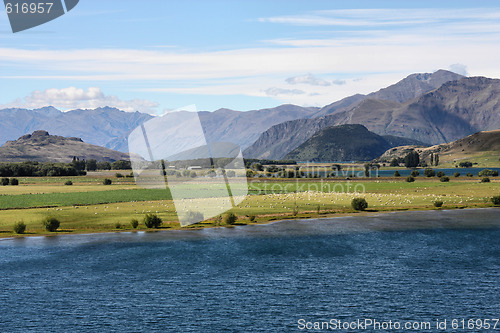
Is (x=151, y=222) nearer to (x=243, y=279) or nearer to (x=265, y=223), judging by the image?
(x=265, y=223)

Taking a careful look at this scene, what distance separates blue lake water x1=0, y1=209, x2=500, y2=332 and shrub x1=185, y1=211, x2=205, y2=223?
7.72 meters

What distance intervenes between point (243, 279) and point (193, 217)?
1651 inches

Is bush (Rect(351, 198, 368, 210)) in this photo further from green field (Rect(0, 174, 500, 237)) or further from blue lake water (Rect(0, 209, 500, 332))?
blue lake water (Rect(0, 209, 500, 332))

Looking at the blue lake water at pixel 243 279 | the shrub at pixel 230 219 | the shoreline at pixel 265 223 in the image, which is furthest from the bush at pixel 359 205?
the shrub at pixel 230 219

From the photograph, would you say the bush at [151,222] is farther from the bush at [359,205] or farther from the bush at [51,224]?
the bush at [359,205]

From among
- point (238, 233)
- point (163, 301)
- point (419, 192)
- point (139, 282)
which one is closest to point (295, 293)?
point (163, 301)

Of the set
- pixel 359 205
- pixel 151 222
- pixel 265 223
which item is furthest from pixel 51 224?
pixel 359 205

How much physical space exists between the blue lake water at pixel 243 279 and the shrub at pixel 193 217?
7719 mm

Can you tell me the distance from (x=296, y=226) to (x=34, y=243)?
1864 inches

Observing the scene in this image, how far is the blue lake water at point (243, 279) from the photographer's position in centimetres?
4366

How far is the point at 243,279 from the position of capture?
56.0 m

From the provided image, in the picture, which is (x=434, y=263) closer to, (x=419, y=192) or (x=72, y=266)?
(x=72, y=266)

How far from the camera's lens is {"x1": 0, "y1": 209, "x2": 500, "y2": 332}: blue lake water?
43.7 m

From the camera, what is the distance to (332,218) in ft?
350
